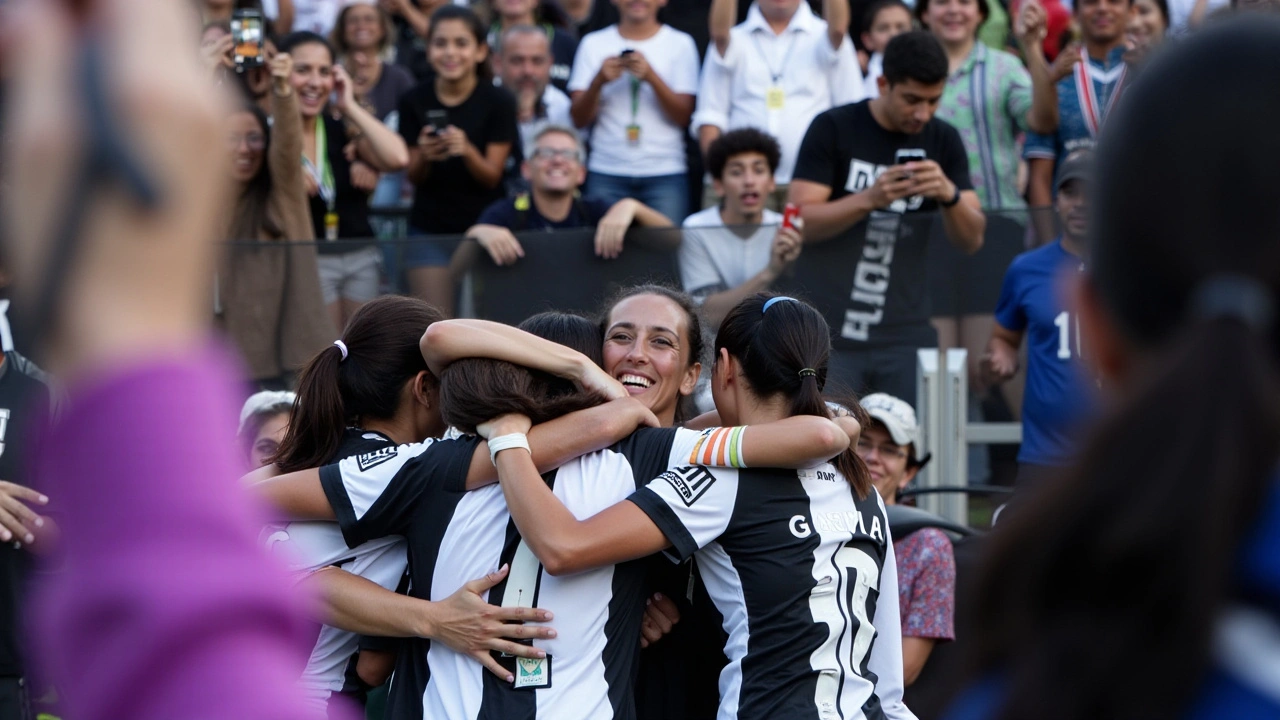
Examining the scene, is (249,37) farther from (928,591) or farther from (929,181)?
(928,591)

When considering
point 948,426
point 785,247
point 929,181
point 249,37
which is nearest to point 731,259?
point 785,247

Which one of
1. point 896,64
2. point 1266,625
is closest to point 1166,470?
point 1266,625

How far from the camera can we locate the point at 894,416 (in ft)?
18.0

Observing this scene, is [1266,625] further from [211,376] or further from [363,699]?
[363,699]

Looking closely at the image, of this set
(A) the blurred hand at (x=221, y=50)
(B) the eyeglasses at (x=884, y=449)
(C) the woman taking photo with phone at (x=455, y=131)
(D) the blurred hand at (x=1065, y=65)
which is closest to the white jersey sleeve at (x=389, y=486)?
(B) the eyeglasses at (x=884, y=449)

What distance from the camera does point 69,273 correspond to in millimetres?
677

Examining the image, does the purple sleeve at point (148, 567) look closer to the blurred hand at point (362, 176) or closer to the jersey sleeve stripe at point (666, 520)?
the jersey sleeve stripe at point (666, 520)

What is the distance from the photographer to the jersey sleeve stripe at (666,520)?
328 cm

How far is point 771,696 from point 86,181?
115 inches

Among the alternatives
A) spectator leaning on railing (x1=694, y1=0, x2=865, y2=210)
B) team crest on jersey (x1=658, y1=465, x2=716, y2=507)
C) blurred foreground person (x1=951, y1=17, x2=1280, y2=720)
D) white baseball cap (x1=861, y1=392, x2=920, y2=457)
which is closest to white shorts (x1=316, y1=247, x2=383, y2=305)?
spectator leaning on railing (x1=694, y1=0, x2=865, y2=210)

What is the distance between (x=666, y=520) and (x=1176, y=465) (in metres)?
2.40

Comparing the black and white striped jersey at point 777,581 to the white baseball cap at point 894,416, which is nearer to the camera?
the black and white striped jersey at point 777,581

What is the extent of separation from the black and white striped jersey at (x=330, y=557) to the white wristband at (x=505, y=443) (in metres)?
0.49

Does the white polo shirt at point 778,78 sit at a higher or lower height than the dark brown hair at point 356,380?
higher
